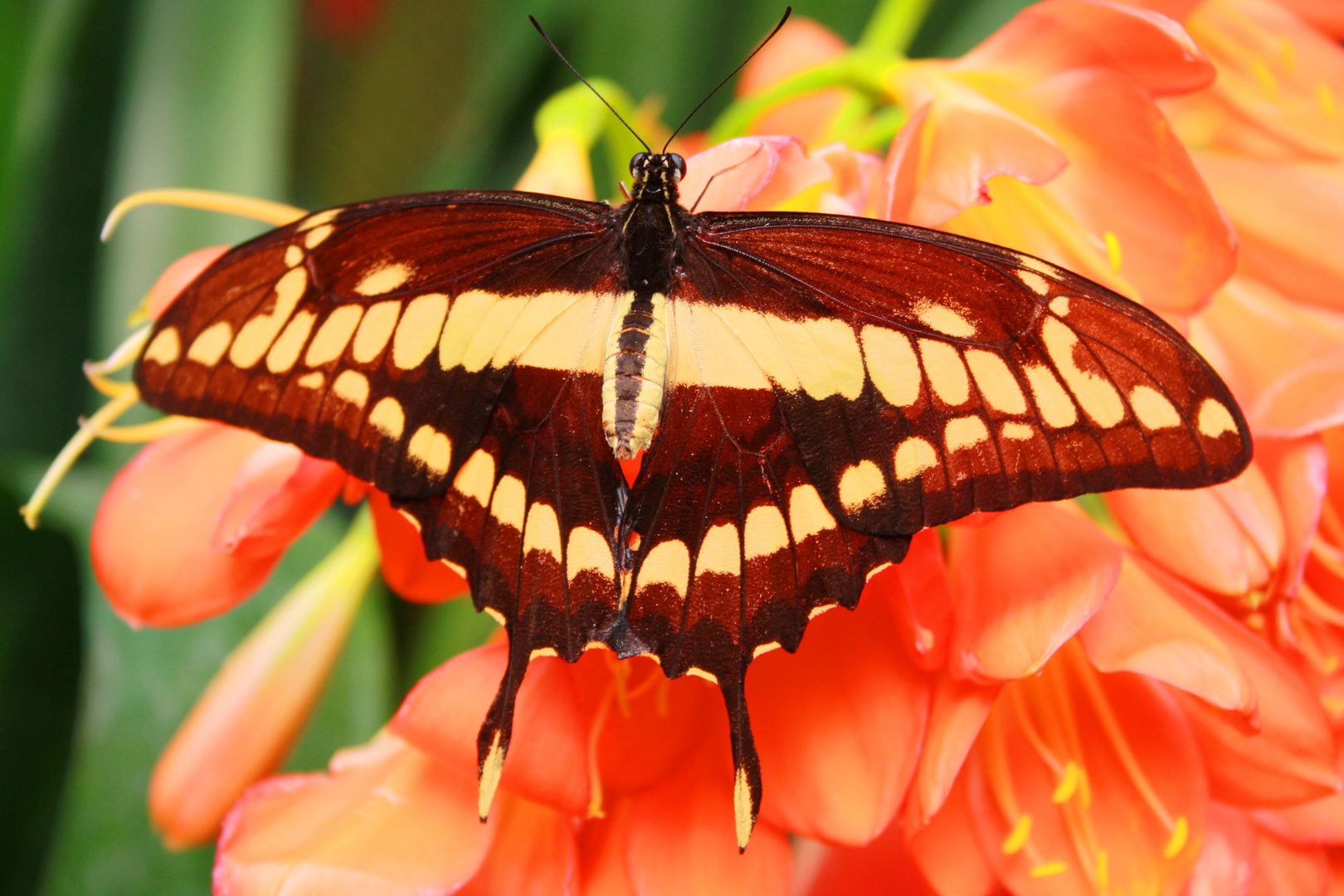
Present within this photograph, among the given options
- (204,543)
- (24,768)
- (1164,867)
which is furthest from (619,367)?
(24,768)

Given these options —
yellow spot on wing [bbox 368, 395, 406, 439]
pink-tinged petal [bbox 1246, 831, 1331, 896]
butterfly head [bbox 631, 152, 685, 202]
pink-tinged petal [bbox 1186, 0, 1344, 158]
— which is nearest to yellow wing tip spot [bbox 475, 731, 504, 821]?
yellow spot on wing [bbox 368, 395, 406, 439]

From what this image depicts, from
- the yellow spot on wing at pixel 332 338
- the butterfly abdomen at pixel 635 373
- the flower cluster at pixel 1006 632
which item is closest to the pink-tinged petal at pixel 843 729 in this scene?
the flower cluster at pixel 1006 632

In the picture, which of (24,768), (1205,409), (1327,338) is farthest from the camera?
(24,768)

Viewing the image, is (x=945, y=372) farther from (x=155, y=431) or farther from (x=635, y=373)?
(x=155, y=431)

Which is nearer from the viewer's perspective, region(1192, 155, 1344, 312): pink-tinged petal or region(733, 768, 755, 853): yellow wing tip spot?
region(733, 768, 755, 853): yellow wing tip spot

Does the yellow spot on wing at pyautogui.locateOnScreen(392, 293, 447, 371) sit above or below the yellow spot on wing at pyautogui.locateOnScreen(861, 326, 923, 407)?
below

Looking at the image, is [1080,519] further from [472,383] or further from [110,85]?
[110,85]

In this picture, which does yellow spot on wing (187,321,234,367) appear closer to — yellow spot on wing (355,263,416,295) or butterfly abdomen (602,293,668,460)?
yellow spot on wing (355,263,416,295)

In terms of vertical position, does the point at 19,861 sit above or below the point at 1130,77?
below
